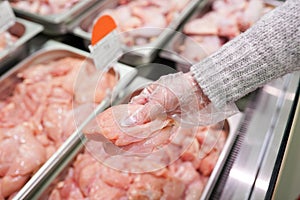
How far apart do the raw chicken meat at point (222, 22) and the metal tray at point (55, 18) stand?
25.4 inches

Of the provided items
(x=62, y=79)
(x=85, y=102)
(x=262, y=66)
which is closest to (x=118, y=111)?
(x=85, y=102)

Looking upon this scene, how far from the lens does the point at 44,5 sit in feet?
6.58

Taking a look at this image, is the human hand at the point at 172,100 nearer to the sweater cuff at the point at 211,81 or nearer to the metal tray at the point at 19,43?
the sweater cuff at the point at 211,81

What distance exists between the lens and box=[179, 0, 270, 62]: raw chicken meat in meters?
1.87

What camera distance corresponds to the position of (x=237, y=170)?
1275mm

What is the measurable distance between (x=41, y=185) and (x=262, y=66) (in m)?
0.89

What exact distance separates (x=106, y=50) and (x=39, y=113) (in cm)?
46

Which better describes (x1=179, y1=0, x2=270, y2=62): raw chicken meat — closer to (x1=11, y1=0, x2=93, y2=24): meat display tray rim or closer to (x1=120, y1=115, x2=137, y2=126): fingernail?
(x1=11, y1=0, x2=93, y2=24): meat display tray rim

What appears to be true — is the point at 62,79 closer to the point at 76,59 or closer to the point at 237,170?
the point at 76,59

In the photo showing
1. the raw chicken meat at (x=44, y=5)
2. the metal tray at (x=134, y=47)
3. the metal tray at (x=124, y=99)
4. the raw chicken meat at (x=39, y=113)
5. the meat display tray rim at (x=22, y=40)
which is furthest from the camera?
the raw chicken meat at (x=44, y=5)

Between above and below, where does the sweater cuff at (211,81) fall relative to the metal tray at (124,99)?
above

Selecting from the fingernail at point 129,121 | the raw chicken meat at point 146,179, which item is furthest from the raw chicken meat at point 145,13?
the fingernail at point 129,121

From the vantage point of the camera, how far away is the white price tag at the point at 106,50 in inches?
47.3

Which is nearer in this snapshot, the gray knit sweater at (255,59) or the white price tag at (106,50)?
the gray knit sweater at (255,59)
